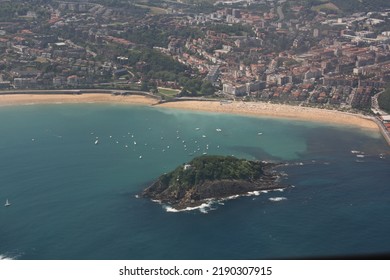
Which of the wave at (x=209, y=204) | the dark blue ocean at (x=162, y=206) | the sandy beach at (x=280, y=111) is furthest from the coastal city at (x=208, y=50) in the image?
the wave at (x=209, y=204)

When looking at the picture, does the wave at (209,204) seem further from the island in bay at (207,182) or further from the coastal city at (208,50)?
the coastal city at (208,50)

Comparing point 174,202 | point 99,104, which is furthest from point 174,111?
point 174,202

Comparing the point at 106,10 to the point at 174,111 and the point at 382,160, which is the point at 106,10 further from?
the point at 382,160

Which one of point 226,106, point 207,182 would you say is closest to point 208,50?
point 226,106

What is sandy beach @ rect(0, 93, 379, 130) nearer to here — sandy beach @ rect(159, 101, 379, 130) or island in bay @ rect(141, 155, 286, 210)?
sandy beach @ rect(159, 101, 379, 130)

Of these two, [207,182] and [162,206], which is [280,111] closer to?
[207,182]
